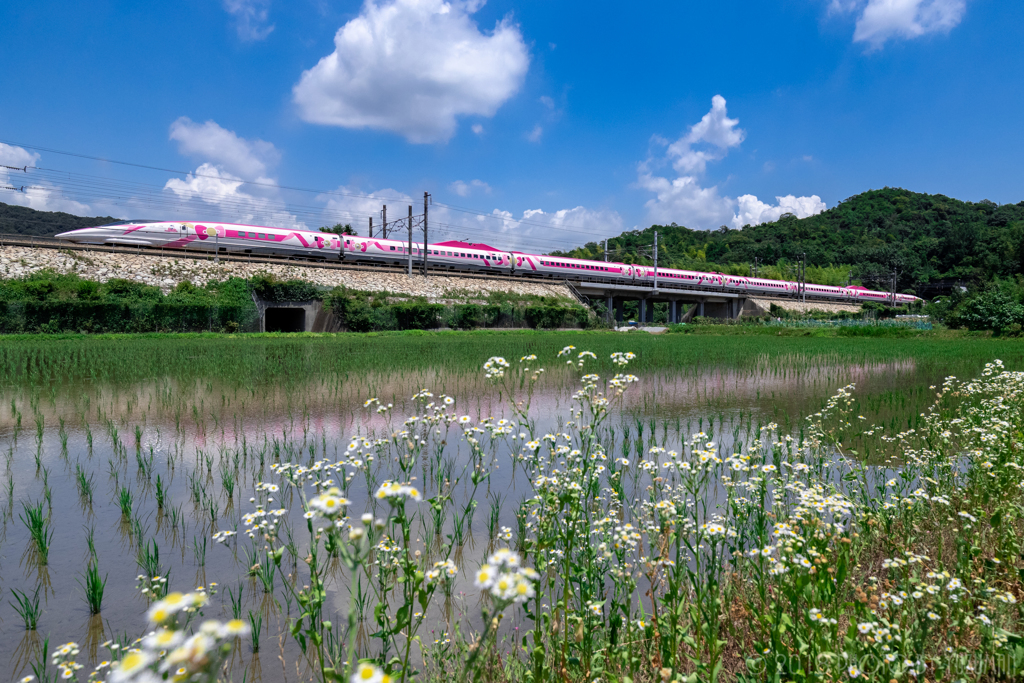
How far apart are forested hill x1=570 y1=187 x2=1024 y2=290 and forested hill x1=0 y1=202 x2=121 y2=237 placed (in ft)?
282

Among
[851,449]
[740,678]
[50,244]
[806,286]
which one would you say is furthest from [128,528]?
[806,286]

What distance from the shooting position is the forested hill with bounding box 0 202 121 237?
7994 centimetres

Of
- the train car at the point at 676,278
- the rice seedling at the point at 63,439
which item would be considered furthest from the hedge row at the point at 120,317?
the train car at the point at 676,278

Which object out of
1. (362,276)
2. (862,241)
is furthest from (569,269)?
(862,241)

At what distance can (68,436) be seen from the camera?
6.67 meters

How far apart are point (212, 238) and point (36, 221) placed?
7896cm

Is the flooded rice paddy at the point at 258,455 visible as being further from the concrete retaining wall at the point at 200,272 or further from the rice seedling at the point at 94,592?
the concrete retaining wall at the point at 200,272

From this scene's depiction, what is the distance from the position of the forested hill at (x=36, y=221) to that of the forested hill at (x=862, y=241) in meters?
86.0

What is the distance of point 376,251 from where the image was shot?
39.7 metres

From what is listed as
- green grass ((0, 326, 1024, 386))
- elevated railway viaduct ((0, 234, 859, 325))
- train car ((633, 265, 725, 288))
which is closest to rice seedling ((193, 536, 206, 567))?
green grass ((0, 326, 1024, 386))

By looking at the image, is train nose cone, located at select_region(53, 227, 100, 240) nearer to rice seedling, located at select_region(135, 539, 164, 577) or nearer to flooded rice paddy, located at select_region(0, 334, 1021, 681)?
flooded rice paddy, located at select_region(0, 334, 1021, 681)

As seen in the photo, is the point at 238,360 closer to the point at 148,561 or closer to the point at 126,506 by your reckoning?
the point at 126,506

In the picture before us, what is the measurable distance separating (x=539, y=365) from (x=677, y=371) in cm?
388

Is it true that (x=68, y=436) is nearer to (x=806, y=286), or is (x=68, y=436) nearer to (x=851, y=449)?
(x=851, y=449)
